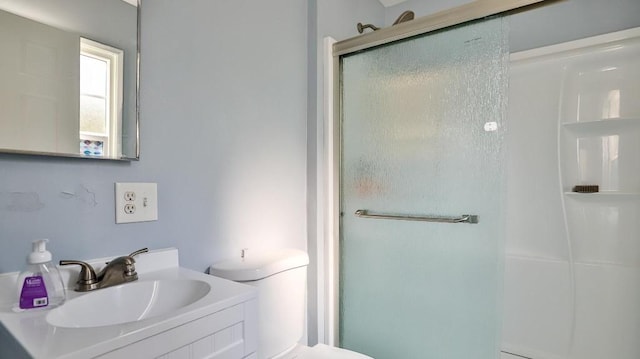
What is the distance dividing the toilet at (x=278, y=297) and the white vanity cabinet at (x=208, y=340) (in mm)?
337

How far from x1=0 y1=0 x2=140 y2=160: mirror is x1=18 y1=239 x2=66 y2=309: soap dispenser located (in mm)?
257

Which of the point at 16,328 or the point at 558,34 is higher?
the point at 558,34

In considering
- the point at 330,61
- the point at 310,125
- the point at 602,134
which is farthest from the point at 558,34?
the point at 310,125

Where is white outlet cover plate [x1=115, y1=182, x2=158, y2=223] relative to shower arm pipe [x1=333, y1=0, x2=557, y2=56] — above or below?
below

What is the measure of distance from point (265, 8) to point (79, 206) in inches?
43.5

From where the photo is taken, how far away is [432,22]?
A: 5.05ft

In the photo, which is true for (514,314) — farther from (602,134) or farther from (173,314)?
(173,314)

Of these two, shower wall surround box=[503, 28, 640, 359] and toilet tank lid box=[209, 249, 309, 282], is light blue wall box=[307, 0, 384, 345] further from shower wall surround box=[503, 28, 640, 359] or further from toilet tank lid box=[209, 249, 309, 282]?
shower wall surround box=[503, 28, 640, 359]

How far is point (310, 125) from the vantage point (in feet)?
5.81

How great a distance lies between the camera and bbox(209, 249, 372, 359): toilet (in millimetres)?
1218

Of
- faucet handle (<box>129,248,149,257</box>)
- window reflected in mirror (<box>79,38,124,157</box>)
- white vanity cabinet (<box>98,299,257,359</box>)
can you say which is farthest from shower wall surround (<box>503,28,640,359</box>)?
window reflected in mirror (<box>79,38,124,157</box>)

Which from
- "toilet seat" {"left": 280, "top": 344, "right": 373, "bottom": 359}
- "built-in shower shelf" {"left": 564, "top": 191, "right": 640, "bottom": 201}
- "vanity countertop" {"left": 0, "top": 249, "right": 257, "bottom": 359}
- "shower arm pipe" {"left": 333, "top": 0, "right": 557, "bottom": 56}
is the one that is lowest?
"toilet seat" {"left": 280, "top": 344, "right": 373, "bottom": 359}

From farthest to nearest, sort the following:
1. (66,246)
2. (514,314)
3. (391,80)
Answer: (514,314)
(391,80)
(66,246)

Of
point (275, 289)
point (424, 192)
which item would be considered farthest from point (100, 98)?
point (424, 192)
